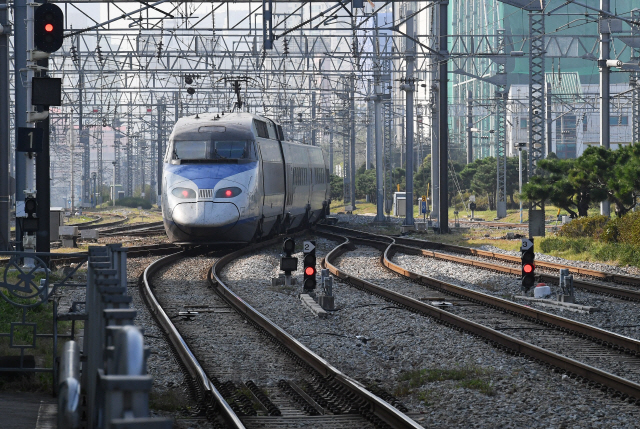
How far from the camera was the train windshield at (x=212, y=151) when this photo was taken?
23.3 metres

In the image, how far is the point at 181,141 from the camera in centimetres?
2359

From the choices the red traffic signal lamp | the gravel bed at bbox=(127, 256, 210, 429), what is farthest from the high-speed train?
the gravel bed at bbox=(127, 256, 210, 429)

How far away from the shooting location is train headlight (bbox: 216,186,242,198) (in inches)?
880

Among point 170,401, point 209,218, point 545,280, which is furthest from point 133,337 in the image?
point 209,218

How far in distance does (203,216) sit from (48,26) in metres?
8.26

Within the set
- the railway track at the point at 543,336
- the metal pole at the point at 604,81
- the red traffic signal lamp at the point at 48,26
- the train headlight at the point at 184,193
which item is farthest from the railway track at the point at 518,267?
the red traffic signal lamp at the point at 48,26

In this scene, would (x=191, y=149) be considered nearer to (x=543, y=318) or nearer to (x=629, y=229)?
(x=629, y=229)

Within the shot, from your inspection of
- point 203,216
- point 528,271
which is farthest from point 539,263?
point 203,216

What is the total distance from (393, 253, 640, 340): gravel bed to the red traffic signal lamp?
842cm

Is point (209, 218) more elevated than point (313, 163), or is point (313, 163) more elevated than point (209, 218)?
point (313, 163)

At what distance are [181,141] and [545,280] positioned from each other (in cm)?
1088

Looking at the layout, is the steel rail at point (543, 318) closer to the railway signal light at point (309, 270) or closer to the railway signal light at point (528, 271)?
the railway signal light at point (528, 271)

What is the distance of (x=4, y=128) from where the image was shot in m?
22.3

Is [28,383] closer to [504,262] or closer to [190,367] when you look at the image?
[190,367]
